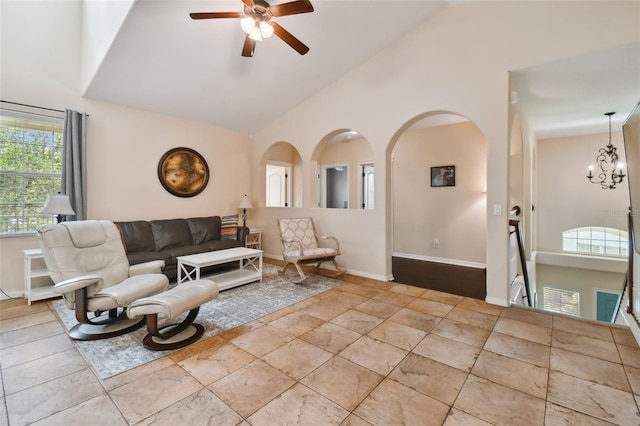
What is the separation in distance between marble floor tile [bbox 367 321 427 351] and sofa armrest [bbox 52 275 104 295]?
93.5 inches

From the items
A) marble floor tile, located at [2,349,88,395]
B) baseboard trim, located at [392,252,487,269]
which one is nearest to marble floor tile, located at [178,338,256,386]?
marble floor tile, located at [2,349,88,395]

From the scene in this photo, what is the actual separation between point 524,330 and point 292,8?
3.65 meters

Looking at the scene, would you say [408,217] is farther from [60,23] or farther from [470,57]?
[60,23]

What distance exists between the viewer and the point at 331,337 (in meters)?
2.49

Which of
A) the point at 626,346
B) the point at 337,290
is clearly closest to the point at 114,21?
the point at 337,290

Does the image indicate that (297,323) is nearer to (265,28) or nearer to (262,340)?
(262,340)

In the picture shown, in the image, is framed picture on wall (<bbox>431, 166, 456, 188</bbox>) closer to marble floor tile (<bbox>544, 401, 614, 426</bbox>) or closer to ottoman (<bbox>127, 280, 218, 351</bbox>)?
marble floor tile (<bbox>544, 401, 614, 426</bbox>)

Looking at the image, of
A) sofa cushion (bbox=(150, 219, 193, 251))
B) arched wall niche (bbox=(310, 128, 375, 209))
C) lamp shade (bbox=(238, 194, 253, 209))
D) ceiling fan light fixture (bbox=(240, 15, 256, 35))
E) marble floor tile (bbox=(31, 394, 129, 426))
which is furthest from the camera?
arched wall niche (bbox=(310, 128, 375, 209))

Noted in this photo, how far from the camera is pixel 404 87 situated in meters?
3.93

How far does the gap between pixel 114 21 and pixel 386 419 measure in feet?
14.9

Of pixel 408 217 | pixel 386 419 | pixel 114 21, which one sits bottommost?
pixel 386 419

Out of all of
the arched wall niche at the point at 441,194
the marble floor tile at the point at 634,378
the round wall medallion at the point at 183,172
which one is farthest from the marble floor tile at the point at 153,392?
the arched wall niche at the point at 441,194

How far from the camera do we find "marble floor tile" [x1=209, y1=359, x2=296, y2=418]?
5.49 ft

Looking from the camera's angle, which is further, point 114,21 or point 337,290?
point 337,290
